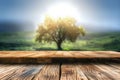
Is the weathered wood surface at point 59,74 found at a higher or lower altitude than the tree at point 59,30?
lower

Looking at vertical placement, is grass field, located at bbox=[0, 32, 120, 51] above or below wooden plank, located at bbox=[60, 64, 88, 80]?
above

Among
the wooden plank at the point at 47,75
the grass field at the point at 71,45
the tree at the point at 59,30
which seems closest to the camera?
the wooden plank at the point at 47,75

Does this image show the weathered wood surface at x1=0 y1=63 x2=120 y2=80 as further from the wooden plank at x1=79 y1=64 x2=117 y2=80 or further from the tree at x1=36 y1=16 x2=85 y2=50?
the tree at x1=36 y1=16 x2=85 y2=50

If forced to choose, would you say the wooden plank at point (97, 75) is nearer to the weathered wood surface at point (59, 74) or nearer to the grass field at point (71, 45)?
the weathered wood surface at point (59, 74)

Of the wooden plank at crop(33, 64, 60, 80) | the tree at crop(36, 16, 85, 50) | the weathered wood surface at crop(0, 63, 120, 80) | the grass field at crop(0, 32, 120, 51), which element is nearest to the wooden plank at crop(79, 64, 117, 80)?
the weathered wood surface at crop(0, 63, 120, 80)

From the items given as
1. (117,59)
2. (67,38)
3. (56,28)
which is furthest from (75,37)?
(117,59)

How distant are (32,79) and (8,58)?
3.50 ft

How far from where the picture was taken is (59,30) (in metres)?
42.8

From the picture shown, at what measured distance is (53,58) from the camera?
2506 mm

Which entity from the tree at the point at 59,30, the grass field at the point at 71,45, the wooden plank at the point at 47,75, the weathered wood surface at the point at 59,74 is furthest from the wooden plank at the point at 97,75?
the grass field at the point at 71,45

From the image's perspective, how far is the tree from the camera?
40812mm

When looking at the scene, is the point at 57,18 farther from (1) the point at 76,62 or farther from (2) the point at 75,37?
(1) the point at 76,62

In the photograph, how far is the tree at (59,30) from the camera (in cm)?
4081

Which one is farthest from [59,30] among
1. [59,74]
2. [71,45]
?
[59,74]
